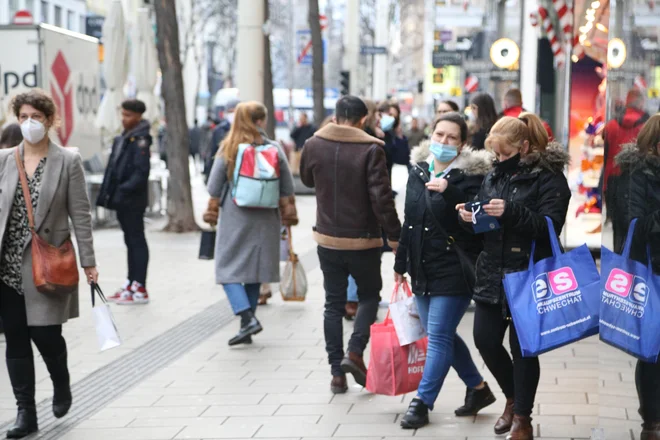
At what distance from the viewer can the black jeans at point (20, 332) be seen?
20.6 feet

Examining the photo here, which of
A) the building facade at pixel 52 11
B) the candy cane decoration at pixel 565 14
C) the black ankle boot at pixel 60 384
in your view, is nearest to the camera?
the black ankle boot at pixel 60 384

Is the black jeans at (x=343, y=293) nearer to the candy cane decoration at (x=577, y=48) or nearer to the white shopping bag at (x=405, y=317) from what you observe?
the white shopping bag at (x=405, y=317)

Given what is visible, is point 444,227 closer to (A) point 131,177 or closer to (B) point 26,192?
(B) point 26,192

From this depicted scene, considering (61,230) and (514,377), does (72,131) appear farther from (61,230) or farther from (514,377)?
(514,377)

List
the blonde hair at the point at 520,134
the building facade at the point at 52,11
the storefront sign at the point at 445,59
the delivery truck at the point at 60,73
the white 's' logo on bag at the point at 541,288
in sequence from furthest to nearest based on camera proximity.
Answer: the building facade at the point at 52,11
the storefront sign at the point at 445,59
the delivery truck at the point at 60,73
the blonde hair at the point at 520,134
the white 's' logo on bag at the point at 541,288

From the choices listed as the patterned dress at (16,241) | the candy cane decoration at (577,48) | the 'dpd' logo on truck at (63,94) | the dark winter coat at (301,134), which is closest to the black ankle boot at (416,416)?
the patterned dress at (16,241)

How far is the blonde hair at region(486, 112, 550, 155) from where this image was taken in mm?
5758

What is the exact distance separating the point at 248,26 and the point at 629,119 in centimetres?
1407

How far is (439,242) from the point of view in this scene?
6.31m

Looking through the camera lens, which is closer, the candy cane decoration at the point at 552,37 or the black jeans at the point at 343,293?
the black jeans at the point at 343,293

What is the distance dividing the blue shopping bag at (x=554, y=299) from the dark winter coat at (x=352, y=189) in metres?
1.73

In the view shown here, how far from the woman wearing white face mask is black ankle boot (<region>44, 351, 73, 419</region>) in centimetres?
177

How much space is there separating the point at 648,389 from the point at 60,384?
10.4 feet

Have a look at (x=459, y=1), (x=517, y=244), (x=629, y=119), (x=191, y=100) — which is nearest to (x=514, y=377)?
(x=517, y=244)
